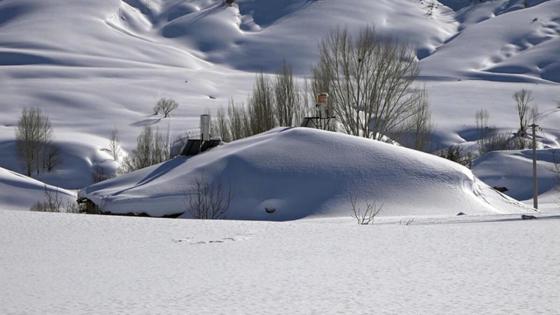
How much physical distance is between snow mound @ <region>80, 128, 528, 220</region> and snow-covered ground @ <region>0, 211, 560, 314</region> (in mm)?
9083

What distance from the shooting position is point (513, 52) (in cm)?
10419

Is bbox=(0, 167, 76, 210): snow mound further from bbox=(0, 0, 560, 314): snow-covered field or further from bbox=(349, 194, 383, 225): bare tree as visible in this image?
bbox=(349, 194, 383, 225): bare tree

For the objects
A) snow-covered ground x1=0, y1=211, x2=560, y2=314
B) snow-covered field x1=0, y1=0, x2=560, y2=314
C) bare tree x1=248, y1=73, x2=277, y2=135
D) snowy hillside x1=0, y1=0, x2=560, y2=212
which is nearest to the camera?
snow-covered ground x1=0, y1=211, x2=560, y2=314

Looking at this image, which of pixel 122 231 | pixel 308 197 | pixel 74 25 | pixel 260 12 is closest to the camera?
pixel 122 231

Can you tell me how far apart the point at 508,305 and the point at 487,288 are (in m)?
0.62

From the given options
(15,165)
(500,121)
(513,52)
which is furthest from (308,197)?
(513,52)

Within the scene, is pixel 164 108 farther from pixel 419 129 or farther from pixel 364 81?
pixel 364 81

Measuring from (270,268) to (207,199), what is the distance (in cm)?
1250

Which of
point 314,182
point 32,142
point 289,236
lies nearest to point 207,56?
point 32,142

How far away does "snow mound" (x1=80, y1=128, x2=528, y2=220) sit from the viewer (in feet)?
63.3

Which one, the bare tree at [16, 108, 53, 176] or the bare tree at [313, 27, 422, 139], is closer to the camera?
the bare tree at [313, 27, 422, 139]

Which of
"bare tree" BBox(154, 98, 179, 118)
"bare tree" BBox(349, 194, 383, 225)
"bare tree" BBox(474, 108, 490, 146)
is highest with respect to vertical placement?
"bare tree" BBox(154, 98, 179, 118)

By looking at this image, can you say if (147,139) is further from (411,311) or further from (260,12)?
(260,12)

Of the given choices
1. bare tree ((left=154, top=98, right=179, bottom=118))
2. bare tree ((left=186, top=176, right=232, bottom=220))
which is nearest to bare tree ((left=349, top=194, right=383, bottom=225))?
bare tree ((left=186, top=176, right=232, bottom=220))
